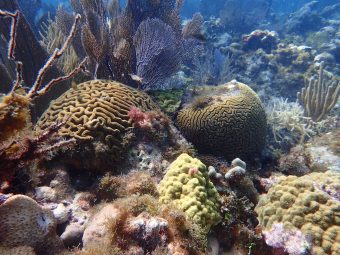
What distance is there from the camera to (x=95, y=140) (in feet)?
13.3

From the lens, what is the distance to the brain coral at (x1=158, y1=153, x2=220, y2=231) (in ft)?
10.6

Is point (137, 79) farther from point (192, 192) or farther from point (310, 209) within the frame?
point (310, 209)

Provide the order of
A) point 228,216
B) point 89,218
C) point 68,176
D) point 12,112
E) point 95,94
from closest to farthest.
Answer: point 12,112 → point 89,218 → point 228,216 → point 68,176 → point 95,94

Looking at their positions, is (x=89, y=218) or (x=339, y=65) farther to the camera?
(x=339, y=65)

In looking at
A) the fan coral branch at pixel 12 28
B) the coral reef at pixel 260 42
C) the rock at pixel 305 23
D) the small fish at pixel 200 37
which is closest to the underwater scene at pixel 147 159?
the fan coral branch at pixel 12 28

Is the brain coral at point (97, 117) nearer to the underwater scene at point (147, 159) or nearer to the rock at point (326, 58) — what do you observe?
the underwater scene at point (147, 159)

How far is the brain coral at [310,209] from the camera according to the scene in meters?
3.13

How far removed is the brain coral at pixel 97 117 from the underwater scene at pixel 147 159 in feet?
0.07

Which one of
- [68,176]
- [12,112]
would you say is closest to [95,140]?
[68,176]

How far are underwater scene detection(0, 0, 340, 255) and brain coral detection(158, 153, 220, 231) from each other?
0.02 m

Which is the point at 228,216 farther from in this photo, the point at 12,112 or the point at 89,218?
the point at 12,112

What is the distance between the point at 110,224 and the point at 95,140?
1.59 metres

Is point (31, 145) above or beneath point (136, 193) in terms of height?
above

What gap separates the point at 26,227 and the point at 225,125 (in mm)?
3735
